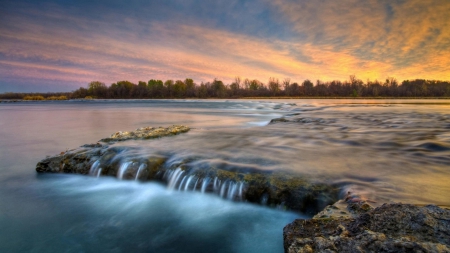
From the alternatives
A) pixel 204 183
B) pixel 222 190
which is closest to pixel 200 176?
pixel 204 183

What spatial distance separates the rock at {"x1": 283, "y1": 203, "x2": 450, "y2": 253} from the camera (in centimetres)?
163

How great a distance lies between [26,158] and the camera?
6578 millimetres

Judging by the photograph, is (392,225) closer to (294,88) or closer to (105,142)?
(105,142)

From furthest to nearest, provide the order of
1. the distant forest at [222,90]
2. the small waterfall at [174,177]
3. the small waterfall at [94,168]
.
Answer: the distant forest at [222,90] → the small waterfall at [94,168] → the small waterfall at [174,177]

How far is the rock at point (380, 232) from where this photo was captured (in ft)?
5.35

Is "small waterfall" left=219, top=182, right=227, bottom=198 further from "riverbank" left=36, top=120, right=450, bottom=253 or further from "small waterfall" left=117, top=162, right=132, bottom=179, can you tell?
"small waterfall" left=117, top=162, right=132, bottom=179

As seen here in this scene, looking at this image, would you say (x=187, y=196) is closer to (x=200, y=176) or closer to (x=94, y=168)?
(x=200, y=176)

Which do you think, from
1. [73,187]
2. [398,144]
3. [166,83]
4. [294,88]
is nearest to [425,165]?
[398,144]

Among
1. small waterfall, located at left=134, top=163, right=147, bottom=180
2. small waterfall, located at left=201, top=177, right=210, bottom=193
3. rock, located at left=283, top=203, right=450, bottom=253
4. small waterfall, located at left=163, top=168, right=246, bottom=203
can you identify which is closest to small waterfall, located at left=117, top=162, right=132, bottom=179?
small waterfall, located at left=134, top=163, right=147, bottom=180

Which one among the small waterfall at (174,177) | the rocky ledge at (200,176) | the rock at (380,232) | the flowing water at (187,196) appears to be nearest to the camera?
the rock at (380,232)

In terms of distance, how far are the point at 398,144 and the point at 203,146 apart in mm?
5142

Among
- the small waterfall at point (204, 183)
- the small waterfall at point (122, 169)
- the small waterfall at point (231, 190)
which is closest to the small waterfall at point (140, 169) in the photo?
the small waterfall at point (122, 169)

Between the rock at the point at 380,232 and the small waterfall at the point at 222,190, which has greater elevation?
the rock at the point at 380,232

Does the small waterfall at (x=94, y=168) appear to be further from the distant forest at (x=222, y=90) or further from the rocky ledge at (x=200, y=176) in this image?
the distant forest at (x=222, y=90)
